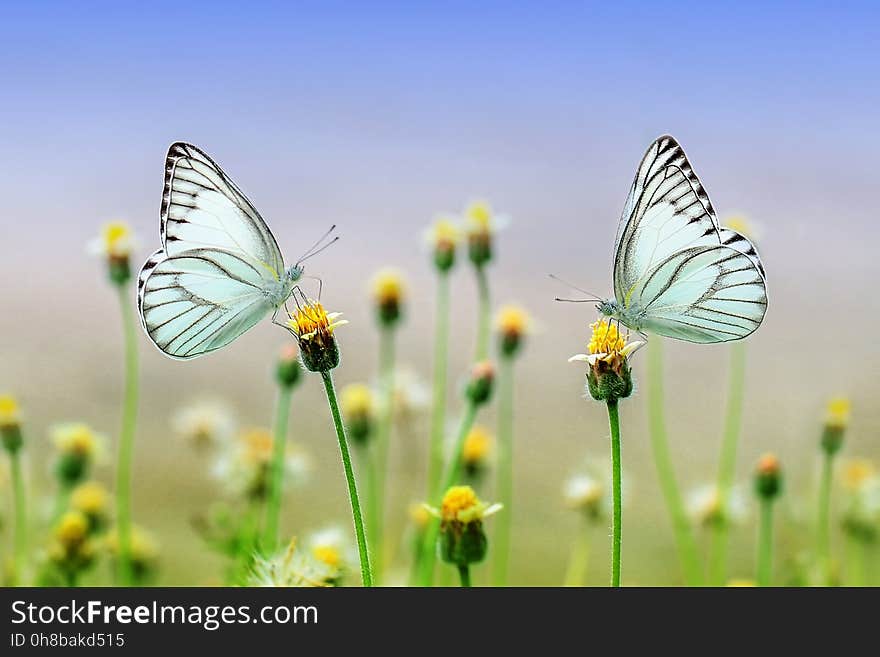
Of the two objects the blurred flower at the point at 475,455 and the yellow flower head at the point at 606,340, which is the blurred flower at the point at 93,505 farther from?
the yellow flower head at the point at 606,340

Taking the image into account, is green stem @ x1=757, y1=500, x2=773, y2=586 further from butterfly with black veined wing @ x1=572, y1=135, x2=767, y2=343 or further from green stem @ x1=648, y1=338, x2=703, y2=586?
butterfly with black veined wing @ x1=572, y1=135, x2=767, y2=343

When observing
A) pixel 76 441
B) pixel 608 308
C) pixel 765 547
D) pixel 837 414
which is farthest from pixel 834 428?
pixel 76 441

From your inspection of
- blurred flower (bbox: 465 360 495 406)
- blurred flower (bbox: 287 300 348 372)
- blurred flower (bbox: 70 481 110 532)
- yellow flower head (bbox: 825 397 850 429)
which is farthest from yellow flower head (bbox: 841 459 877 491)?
blurred flower (bbox: 70 481 110 532)

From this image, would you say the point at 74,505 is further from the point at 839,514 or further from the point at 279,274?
the point at 839,514

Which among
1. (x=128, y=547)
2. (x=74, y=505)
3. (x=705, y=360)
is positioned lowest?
(x=128, y=547)

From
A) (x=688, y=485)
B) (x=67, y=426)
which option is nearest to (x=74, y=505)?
(x=67, y=426)

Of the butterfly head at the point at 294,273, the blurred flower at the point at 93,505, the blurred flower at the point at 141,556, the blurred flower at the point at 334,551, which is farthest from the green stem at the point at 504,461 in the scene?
the blurred flower at the point at 93,505
